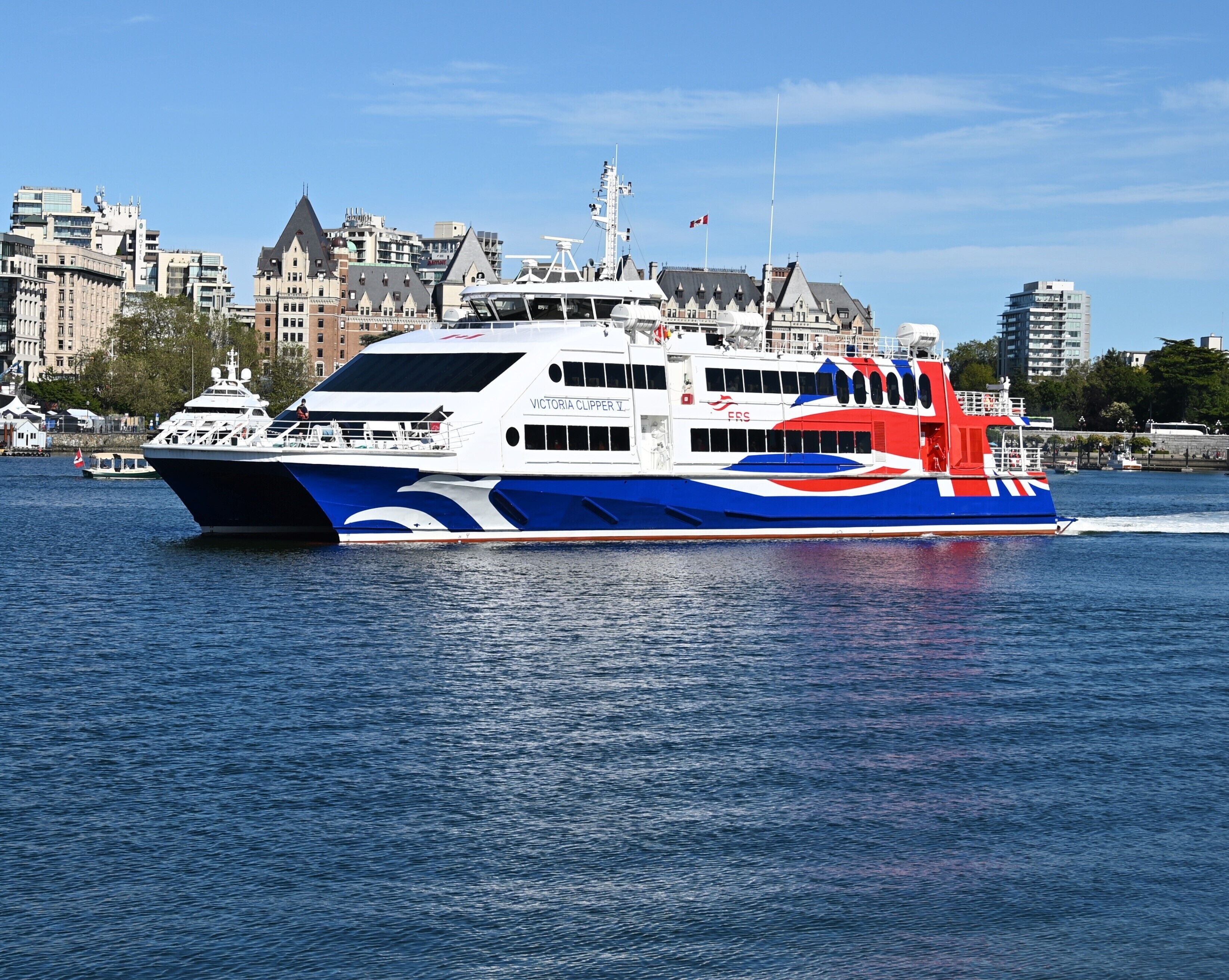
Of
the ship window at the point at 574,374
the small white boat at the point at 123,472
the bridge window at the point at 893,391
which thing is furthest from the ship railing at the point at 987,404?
the small white boat at the point at 123,472

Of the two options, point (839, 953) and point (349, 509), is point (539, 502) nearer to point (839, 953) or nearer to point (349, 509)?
point (349, 509)

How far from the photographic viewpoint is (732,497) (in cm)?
4662

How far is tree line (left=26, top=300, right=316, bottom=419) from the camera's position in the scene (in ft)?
510

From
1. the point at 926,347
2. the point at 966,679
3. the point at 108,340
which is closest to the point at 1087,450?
the point at 108,340

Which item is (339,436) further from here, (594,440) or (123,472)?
(123,472)

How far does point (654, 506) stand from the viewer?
147ft

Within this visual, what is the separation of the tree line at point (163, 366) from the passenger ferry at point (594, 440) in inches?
4030

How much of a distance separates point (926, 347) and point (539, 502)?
743 inches

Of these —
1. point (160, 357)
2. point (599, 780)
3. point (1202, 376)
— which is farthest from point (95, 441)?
point (599, 780)

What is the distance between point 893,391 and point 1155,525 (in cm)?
1769

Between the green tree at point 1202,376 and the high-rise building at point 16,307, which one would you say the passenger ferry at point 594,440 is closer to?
the green tree at point 1202,376

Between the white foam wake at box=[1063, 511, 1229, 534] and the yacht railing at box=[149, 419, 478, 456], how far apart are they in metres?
27.5

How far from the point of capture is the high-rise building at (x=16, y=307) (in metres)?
192

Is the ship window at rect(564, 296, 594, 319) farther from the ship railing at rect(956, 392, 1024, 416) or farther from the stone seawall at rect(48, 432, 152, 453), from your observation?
the stone seawall at rect(48, 432, 152, 453)
